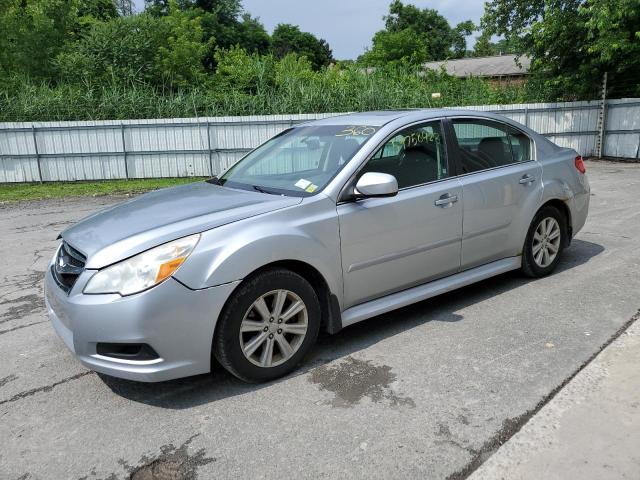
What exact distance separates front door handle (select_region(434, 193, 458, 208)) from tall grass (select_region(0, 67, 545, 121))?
→ 496 inches

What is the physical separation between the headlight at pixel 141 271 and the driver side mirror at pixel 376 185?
1.21 m

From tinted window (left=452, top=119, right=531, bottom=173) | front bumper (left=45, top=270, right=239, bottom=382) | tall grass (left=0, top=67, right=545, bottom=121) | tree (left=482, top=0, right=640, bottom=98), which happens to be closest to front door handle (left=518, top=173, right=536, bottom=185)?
tinted window (left=452, top=119, right=531, bottom=173)

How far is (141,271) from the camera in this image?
3.08m

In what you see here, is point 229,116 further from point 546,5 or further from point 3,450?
point 3,450

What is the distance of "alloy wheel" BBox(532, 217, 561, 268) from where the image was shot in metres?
5.17

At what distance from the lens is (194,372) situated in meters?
3.21

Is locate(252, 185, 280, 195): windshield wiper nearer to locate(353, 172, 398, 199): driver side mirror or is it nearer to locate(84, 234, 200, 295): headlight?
locate(353, 172, 398, 199): driver side mirror

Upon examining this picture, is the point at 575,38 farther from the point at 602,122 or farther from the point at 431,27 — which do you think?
the point at 431,27

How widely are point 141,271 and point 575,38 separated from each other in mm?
16490

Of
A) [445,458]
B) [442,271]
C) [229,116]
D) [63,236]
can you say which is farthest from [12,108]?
[445,458]

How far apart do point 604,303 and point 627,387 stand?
156 centimetres

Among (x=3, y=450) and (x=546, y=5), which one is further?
(x=546, y=5)

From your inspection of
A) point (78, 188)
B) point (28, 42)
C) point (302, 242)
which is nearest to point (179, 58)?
point (28, 42)

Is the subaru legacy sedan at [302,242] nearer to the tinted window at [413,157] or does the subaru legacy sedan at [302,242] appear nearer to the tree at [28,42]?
the tinted window at [413,157]
